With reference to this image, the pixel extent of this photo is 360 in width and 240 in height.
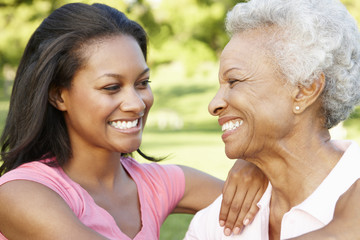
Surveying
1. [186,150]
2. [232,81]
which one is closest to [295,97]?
[232,81]

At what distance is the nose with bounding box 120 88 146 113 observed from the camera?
118 inches

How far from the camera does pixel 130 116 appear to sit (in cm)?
304

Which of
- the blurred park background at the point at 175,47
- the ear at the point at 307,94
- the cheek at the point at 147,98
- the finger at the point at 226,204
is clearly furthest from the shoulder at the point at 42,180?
the blurred park background at the point at 175,47

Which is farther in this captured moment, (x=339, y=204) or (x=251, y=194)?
(x=251, y=194)

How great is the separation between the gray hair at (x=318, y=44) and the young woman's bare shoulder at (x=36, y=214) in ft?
3.85

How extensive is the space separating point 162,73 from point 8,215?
21813mm

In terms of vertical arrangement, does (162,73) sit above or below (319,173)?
below

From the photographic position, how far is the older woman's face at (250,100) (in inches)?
95.2

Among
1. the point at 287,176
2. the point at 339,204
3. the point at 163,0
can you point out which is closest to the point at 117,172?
the point at 287,176

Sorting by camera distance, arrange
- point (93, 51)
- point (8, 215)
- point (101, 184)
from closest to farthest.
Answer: point (8, 215)
point (93, 51)
point (101, 184)

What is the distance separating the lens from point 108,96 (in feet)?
9.71

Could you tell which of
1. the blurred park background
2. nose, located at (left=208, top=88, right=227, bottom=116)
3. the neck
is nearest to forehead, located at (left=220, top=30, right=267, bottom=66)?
nose, located at (left=208, top=88, right=227, bottom=116)

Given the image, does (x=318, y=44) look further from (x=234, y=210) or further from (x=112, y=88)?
(x=112, y=88)

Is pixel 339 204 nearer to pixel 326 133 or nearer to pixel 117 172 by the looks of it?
pixel 326 133
